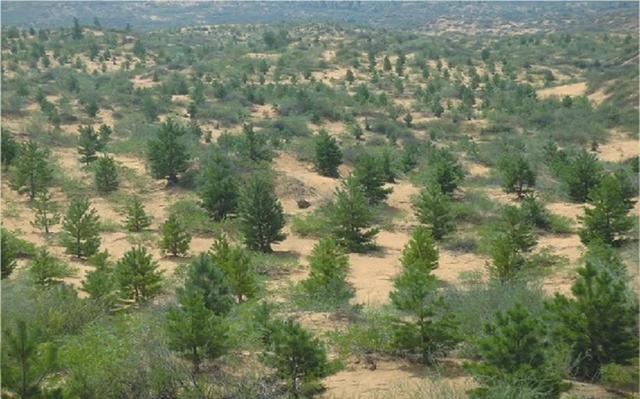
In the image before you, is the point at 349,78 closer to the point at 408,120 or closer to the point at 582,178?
the point at 408,120

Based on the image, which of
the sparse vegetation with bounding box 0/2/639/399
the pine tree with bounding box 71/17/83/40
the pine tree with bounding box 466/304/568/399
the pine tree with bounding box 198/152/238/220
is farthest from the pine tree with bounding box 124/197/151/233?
the pine tree with bounding box 71/17/83/40

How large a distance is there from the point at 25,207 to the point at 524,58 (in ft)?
180

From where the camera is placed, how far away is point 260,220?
20.8 meters

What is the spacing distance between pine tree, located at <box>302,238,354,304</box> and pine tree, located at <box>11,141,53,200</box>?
39.4 feet

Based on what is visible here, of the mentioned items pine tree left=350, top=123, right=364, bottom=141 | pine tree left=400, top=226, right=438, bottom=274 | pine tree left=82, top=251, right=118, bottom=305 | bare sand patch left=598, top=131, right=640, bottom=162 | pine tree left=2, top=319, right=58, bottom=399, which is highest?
pine tree left=2, top=319, right=58, bottom=399

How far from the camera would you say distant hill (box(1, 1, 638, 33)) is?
12131 centimetres

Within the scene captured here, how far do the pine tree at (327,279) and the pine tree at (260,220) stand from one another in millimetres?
3277

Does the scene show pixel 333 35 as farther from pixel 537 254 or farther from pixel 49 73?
pixel 537 254

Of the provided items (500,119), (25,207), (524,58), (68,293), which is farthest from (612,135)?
(68,293)

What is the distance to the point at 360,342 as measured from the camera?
11.5 m

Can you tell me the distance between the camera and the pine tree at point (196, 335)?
9742 millimetres

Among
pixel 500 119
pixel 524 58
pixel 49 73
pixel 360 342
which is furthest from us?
pixel 524 58

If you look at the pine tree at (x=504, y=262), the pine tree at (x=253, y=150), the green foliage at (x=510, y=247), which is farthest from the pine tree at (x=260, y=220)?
the pine tree at (x=253, y=150)

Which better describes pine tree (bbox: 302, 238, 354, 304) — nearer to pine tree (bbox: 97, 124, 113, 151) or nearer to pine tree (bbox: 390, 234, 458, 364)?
pine tree (bbox: 390, 234, 458, 364)
